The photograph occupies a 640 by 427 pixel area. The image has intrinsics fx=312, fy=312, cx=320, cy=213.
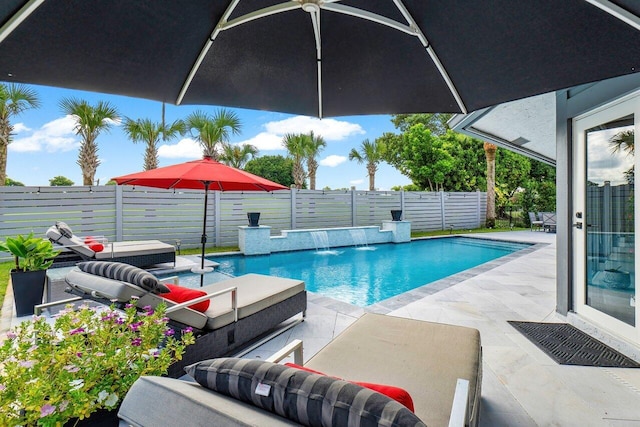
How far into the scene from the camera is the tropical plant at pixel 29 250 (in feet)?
12.7

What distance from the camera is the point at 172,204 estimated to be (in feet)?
33.1

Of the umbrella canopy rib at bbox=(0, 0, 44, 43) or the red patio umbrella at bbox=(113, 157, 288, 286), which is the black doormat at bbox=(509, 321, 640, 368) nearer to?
the red patio umbrella at bbox=(113, 157, 288, 286)

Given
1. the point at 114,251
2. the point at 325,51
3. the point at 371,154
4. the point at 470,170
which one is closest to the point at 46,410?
the point at 325,51

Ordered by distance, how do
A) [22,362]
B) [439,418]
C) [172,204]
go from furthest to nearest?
[172,204], [439,418], [22,362]

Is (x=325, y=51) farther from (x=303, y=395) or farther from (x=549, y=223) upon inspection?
(x=549, y=223)

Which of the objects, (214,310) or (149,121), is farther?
(149,121)

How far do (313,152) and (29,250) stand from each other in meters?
14.0

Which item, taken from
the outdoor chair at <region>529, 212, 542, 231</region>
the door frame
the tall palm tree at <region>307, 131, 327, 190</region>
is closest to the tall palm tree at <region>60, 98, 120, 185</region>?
the tall palm tree at <region>307, 131, 327, 190</region>

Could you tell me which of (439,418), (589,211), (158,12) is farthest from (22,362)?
(589,211)

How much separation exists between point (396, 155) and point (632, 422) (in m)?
23.0

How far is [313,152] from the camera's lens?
17078 mm

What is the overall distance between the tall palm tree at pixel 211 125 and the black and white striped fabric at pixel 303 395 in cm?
1350

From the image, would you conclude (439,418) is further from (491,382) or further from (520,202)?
(520,202)

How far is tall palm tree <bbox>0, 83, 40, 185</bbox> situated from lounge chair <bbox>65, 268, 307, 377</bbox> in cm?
1024
